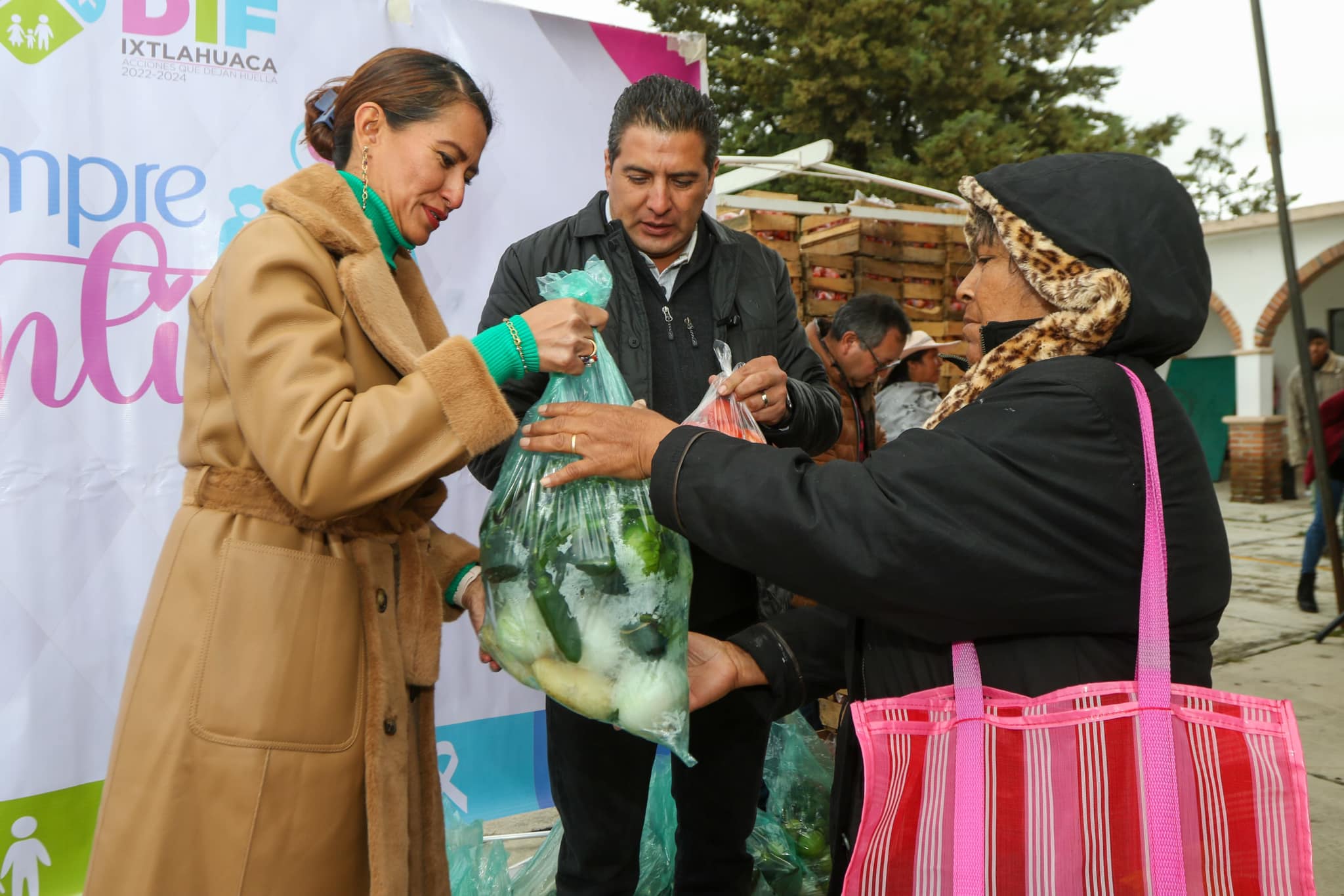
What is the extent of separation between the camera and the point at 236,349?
1328mm

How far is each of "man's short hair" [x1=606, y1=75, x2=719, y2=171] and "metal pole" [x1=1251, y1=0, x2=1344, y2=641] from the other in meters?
5.80

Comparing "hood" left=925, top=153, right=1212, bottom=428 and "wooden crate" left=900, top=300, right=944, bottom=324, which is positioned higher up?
"wooden crate" left=900, top=300, right=944, bottom=324

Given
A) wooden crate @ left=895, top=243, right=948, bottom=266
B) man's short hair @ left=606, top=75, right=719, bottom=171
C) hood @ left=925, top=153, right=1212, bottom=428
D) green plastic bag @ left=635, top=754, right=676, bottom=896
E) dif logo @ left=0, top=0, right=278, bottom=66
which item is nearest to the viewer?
hood @ left=925, top=153, right=1212, bottom=428

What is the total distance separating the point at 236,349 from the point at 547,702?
3.78ft

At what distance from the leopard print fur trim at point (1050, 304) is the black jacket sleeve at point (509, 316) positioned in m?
0.96

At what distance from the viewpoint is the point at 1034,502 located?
1.23 m

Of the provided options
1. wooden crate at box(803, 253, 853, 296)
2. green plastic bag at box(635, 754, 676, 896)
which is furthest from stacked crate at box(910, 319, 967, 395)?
green plastic bag at box(635, 754, 676, 896)

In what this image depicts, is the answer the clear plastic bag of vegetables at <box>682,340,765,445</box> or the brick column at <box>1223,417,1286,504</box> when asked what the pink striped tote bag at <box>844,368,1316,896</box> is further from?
the brick column at <box>1223,417,1286,504</box>

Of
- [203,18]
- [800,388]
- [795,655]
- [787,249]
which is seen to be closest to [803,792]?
[795,655]

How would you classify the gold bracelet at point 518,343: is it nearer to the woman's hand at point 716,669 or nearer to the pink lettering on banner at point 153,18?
the woman's hand at point 716,669

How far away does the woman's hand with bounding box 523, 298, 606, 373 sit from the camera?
151 centimetres

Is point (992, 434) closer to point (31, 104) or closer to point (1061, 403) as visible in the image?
point (1061, 403)

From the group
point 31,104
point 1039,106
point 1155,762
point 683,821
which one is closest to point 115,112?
point 31,104

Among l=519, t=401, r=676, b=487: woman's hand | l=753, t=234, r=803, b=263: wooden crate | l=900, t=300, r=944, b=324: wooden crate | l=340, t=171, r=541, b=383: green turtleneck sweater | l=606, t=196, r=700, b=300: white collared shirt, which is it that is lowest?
l=519, t=401, r=676, b=487: woman's hand
